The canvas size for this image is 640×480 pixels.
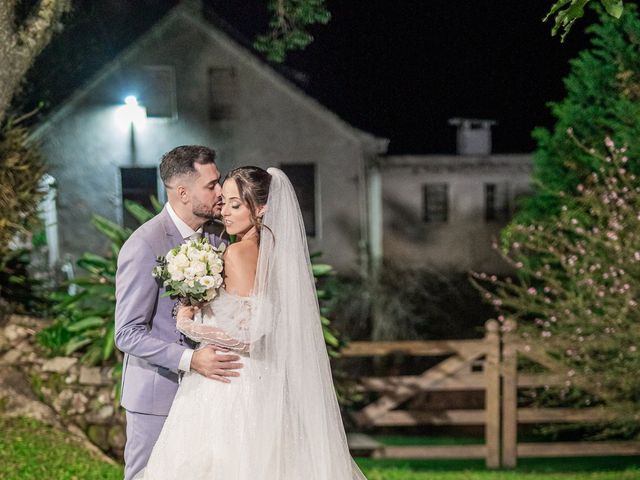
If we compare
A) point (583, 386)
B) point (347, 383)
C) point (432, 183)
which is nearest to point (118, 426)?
point (347, 383)

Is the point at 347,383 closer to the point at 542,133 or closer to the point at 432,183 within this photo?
the point at 542,133

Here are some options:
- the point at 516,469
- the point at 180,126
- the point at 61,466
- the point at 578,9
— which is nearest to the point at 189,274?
the point at 578,9

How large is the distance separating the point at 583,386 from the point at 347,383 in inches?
92.9

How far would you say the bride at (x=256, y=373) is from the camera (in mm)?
3715

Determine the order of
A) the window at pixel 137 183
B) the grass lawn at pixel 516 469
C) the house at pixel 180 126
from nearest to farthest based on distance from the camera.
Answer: the grass lawn at pixel 516 469
the house at pixel 180 126
the window at pixel 137 183

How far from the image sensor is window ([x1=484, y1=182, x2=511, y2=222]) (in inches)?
762

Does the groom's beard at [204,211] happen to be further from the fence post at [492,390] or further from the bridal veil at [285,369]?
the fence post at [492,390]

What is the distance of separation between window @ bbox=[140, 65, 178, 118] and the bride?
13442 millimetres

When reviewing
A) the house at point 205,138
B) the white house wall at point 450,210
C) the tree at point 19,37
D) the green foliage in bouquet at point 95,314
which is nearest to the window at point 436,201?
the white house wall at point 450,210

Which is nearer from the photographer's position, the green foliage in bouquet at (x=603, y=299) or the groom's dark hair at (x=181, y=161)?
the groom's dark hair at (x=181, y=161)

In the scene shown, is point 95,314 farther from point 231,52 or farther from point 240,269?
point 231,52

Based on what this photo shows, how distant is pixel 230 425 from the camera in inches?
147

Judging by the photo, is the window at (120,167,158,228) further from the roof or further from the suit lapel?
the suit lapel

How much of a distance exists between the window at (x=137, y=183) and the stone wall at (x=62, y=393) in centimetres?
899
